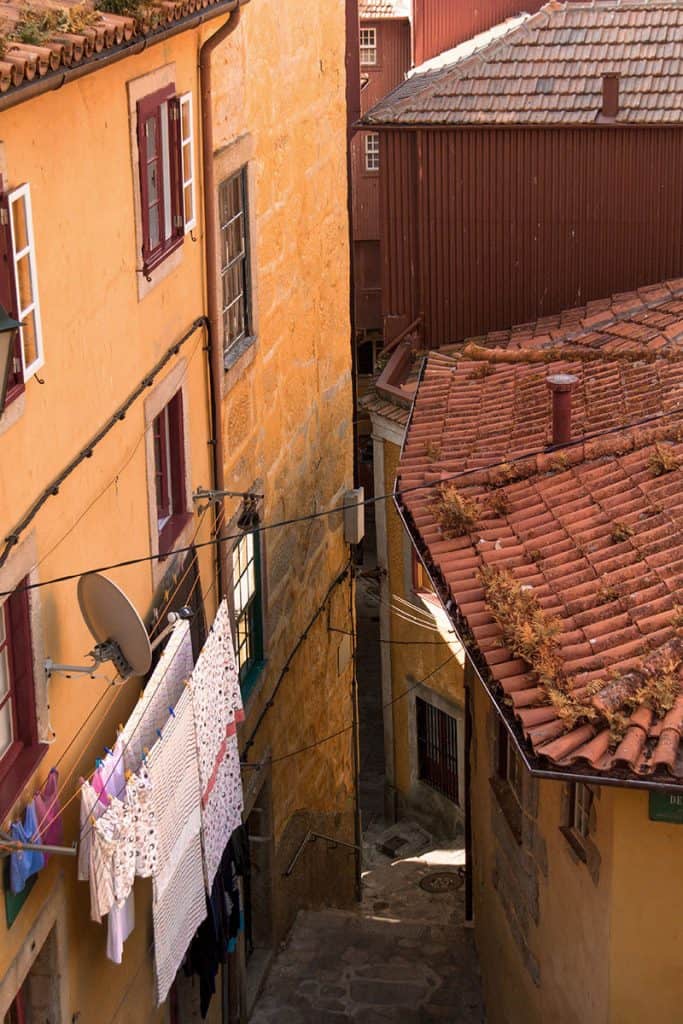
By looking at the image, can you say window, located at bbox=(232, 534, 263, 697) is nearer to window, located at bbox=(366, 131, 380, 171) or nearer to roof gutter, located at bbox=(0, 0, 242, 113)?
roof gutter, located at bbox=(0, 0, 242, 113)

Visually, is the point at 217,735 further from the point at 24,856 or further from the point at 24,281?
the point at 24,281

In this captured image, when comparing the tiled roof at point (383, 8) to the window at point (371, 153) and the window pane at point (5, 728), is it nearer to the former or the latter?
the window at point (371, 153)

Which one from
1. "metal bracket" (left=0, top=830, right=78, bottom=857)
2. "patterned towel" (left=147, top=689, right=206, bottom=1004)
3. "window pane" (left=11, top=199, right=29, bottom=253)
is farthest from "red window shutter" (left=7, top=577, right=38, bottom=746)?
"window pane" (left=11, top=199, right=29, bottom=253)

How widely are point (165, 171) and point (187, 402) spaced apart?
1.83 meters

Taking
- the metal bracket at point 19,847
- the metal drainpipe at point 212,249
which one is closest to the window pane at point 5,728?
the metal bracket at point 19,847

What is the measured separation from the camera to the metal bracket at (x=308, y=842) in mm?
17891

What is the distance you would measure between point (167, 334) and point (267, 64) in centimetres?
400

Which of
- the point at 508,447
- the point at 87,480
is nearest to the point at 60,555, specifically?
the point at 87,480

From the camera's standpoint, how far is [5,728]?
9469mm

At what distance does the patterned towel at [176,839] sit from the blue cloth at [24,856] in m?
1.04

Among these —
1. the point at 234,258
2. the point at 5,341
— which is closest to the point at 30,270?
the point at 5,341

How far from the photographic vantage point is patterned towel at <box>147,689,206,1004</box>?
10.8 metres

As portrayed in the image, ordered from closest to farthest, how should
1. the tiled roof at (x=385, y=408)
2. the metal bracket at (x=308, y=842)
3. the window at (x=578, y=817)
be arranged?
1. the window at (x=578, y=817)
2. the metal bracket at (x=308, y=842)
3. the tiled roof at (x=385, y=408)

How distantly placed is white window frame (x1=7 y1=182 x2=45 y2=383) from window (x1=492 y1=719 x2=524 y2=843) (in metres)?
5.64
